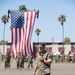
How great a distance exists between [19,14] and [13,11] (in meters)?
0.36

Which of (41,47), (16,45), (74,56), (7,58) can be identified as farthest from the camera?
(74,56)

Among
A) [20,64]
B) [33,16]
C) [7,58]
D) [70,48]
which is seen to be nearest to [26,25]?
[33,16]

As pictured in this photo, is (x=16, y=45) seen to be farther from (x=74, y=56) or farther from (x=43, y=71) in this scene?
(x=74, y=56)

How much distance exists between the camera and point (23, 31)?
18.7 meters

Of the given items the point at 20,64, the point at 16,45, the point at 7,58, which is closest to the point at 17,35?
the point at 16,45

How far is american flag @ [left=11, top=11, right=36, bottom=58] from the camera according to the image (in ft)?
59.1

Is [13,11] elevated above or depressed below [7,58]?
above

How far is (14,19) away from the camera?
697 inches

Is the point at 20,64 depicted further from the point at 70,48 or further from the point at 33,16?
the point at 70,48

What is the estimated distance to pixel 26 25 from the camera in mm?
18500

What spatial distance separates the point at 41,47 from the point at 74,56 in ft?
164

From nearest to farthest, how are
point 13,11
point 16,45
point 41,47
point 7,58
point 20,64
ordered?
point 41,47 < point 13,11 < point 16,45 < point 20,64 < point 7,58

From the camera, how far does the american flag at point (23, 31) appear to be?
18.0 metres

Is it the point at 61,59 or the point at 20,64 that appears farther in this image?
the point at 61,59
